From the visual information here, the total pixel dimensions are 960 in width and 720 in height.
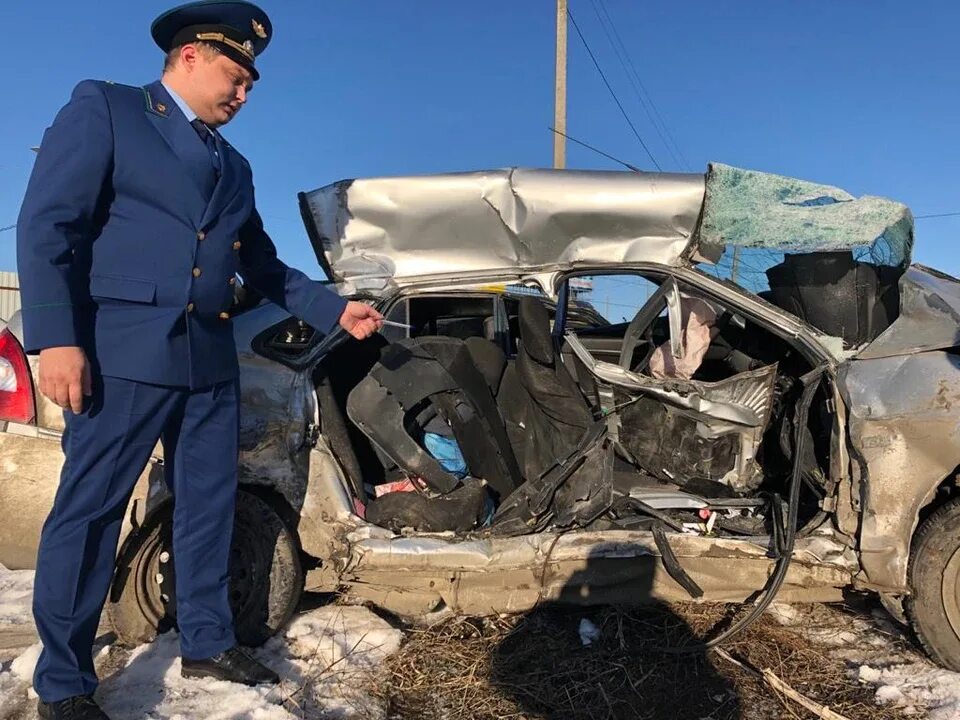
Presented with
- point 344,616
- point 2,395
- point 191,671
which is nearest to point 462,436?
point 344,616

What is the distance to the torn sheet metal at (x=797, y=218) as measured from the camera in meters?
2.78

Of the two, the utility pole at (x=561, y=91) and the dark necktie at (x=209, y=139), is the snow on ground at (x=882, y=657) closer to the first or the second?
→ the dark necktie at (x=209, y=139)

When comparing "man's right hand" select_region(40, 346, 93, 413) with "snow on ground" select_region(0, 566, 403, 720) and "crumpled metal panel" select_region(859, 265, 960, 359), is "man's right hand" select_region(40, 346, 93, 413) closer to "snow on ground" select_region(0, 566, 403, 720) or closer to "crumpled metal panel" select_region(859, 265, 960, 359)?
"snow on ground" select_region(0, 566, 403, 720)

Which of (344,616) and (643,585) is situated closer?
(643,585)

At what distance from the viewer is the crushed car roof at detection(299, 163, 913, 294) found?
2.83m

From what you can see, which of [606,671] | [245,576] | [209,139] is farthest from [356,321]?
[606,671]

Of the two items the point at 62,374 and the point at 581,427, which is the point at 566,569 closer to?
the point at 581,427

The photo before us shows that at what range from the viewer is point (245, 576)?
8.96ft

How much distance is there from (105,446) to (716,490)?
2.45 meters

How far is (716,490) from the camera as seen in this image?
10.2ft

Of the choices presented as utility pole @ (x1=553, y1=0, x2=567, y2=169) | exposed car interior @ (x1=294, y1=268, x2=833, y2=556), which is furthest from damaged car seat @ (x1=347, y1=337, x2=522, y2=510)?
utility pole @ (x1=553, y1=0, x2=567, y2=169)

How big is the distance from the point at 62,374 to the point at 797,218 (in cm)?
271

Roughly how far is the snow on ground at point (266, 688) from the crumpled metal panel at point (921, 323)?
2.25 metres

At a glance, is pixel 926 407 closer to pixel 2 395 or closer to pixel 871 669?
pixel 871 669
